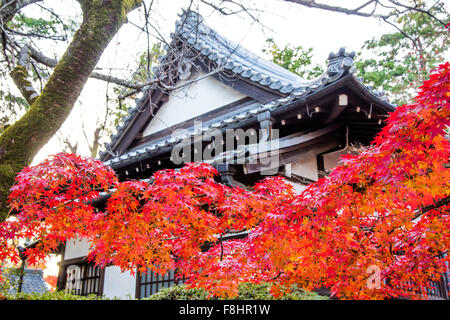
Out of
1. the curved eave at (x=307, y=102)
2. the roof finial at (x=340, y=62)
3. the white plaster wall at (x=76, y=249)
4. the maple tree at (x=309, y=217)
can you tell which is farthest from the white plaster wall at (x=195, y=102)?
the maple tree at (x=309, y=217)

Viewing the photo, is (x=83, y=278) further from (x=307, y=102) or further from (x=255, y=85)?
(x=307, y=102)

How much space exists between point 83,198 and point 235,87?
498 centimetres

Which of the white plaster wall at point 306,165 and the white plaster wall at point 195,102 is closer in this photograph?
the white plaster wall at point 306,165

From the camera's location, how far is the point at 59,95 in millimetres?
3768

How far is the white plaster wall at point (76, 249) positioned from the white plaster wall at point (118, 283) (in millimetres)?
1025

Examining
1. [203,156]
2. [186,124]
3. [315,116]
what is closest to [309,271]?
[315,116]

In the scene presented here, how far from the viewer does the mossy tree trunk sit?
354 cm

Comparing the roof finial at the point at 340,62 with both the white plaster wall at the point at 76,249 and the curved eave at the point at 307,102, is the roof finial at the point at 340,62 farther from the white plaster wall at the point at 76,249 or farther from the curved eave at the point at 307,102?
the white plaster wall at the point at 76,249

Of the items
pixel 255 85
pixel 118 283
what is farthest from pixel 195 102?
pixel 118 283

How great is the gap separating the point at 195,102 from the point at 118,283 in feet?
15.2

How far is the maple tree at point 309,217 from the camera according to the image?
2.54 m

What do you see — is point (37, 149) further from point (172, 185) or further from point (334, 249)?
point (334, 249)

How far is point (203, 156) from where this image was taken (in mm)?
7926

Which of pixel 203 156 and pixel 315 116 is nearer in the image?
pixel 315 116
